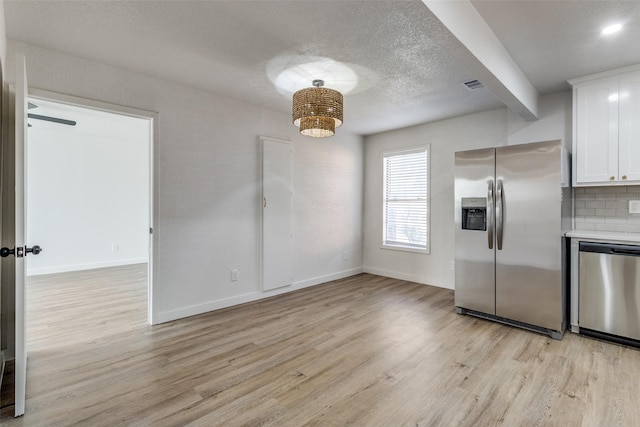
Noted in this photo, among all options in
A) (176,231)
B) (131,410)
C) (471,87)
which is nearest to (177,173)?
(176,231)

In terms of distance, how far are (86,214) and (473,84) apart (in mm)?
6900

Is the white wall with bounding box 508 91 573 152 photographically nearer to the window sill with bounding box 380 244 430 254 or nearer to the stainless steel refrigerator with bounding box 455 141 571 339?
the stainless steel refrigerator with bounding box 455 141 571 339

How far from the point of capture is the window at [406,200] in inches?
191

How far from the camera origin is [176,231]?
3318mm

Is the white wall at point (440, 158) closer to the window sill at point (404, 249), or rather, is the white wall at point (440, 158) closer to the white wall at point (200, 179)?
the window sill at point (404, 249)

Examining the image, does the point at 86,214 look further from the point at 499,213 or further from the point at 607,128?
the point at 607,128

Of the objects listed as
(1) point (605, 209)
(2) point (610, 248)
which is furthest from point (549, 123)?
(2) point (610, 248)

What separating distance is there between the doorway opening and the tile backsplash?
16.3 ft

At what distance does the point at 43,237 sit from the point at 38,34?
15.2ft

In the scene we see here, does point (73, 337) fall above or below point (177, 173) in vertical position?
below

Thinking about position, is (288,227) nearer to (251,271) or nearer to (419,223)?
(251,271)

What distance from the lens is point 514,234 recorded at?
3.12m

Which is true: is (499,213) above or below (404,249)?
above

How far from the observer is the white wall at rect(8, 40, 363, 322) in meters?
2.86
